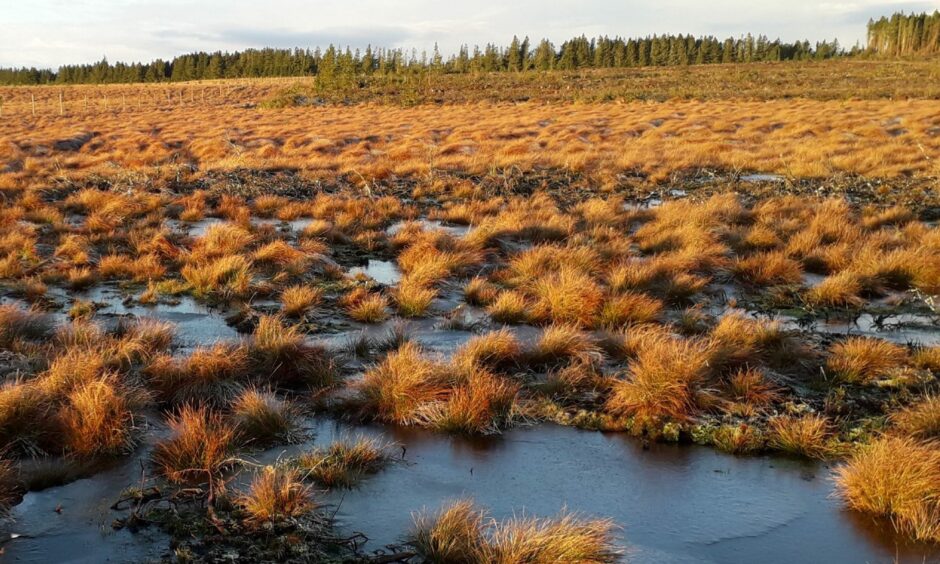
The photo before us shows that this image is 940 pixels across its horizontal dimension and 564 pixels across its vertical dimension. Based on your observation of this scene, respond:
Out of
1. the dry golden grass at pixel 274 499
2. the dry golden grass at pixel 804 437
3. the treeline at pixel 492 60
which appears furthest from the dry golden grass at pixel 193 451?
the treeline at pixel 492 60

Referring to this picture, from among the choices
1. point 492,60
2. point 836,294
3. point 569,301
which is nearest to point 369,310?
point 569,301

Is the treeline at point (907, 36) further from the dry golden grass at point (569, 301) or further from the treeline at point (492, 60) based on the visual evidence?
the dry golden grass at point (569, 301)

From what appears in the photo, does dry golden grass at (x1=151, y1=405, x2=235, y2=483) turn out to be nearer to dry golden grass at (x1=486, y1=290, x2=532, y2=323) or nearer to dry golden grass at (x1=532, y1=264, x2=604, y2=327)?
dry golden grass at (x1=486, y1=290, x2=532, y2=323)

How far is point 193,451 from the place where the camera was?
4.45 meters

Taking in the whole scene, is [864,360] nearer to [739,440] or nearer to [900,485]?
[739,440]

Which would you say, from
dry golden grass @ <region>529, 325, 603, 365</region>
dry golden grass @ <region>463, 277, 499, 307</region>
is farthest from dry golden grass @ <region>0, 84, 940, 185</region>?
dry golden grass @ <region>529, 325, 603, 365</region>

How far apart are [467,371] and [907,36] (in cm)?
12050

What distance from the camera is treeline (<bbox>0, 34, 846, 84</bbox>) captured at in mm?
88688

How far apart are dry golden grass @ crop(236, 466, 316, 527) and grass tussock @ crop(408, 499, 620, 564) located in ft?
2.12

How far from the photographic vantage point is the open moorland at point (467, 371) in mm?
3947

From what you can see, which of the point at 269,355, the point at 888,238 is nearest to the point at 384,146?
the point at 888,238

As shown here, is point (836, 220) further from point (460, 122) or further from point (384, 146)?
point (460, 122)

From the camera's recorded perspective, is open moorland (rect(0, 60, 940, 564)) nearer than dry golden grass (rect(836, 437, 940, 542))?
No

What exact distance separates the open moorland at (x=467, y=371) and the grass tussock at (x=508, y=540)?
16 millimetres
